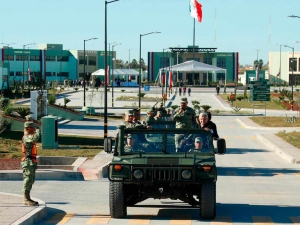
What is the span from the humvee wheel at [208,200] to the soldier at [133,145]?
1655 mm

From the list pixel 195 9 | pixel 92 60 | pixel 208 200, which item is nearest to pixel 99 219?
pixel 208 200

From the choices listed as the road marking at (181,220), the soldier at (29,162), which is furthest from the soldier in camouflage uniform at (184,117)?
the soldier at (29,162)

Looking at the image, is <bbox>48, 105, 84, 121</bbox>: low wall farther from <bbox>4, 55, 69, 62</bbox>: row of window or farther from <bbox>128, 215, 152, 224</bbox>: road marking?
<bbox>4, 55, 69, 62</bbox>: row of window

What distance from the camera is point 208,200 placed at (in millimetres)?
15016

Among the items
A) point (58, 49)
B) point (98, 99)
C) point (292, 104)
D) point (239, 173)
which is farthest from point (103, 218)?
point (58, 49)

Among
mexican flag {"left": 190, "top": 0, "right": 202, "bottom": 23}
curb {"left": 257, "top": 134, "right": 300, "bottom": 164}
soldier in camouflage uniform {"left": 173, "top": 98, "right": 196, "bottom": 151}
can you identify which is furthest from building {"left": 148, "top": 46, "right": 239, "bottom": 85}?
soldier in camouflage uniform {"left": 173, "top": 98, "right": 196, "bottom": 151}

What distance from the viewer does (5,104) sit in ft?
134

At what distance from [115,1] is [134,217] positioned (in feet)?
67.0

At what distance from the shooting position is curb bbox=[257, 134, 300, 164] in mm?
29972

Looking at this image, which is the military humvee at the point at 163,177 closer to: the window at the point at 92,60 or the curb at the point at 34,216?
the curb at the point at 34,216

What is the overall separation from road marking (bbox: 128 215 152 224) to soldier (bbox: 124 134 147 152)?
4.33ft

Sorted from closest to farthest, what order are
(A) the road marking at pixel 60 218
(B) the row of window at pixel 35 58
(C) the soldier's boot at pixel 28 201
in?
(A) the road marking at pixel 60 218 → (C) the soldier's boot at pixel 28 201 → (B) the row of window at pixel 35 58

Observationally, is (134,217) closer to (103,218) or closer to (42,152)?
(103,218)

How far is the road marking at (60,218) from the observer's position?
50.2ft
